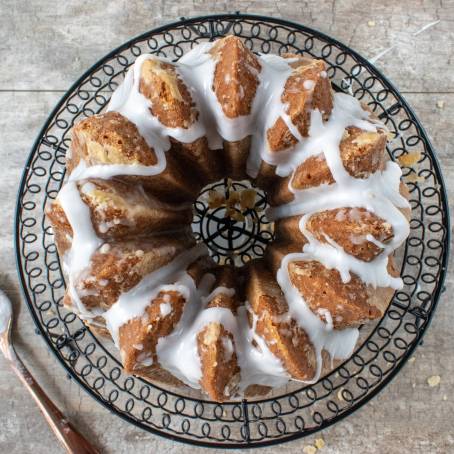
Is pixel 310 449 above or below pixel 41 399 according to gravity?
→ below

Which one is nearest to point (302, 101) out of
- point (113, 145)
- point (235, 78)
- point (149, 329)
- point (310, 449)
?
point (235, 78)

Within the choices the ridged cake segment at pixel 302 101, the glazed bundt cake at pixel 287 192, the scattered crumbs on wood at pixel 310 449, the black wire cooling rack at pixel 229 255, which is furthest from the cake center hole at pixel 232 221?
the scattered crumbs on wood at pixel 310 449

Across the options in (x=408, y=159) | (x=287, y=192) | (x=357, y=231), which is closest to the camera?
(x=357, y=231)

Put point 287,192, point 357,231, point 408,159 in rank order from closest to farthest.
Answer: point 357,231 → point 287,192 → point 408,159

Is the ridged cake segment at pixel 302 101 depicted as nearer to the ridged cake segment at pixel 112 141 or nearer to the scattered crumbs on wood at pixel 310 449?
the ridged cake segment at pixel 112 141

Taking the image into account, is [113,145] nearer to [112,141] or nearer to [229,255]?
[112,141]

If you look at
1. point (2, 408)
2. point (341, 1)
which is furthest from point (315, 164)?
point (2, 408)

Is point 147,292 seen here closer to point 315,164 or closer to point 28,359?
point 315,164

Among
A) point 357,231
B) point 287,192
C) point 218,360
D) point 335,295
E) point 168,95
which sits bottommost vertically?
point 218,360
